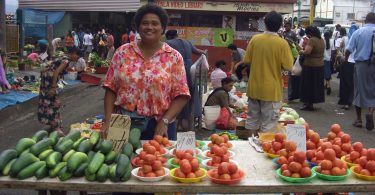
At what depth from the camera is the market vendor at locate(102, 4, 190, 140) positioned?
11.9ft

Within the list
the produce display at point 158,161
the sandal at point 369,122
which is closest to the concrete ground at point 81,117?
the sandal at point 369,122

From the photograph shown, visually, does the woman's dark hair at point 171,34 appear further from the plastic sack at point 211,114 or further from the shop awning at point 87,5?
the shop awning at point 87,5

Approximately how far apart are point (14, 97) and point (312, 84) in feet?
23.4

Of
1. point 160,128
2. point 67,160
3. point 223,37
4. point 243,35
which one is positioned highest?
point 243,35

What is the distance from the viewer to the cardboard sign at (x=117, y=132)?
3424 millimetres

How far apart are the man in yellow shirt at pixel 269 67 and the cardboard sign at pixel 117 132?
10.6ft

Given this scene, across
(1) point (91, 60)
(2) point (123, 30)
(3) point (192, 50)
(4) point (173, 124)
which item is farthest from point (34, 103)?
(2) point (123, 30)

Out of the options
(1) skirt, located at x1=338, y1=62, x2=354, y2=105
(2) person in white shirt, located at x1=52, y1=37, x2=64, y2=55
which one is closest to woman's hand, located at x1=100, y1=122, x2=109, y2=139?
(1) skirt, located at x1=338, y1=62, x2=354, y2=105

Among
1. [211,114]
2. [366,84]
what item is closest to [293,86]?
[366,84]

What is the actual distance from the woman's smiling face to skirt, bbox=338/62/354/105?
8.33 meters

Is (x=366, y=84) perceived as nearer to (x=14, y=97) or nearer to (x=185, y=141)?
(x=185, y=141)

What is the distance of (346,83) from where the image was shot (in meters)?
11.1

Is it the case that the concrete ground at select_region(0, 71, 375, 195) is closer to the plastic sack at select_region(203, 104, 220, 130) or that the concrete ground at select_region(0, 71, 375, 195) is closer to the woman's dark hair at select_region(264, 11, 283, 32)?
the plastic sack at select_region(203, 104, 220, 130)

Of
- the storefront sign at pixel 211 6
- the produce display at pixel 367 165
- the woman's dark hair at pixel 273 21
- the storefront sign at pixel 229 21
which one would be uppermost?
the storefront sign at pixel 211 6
